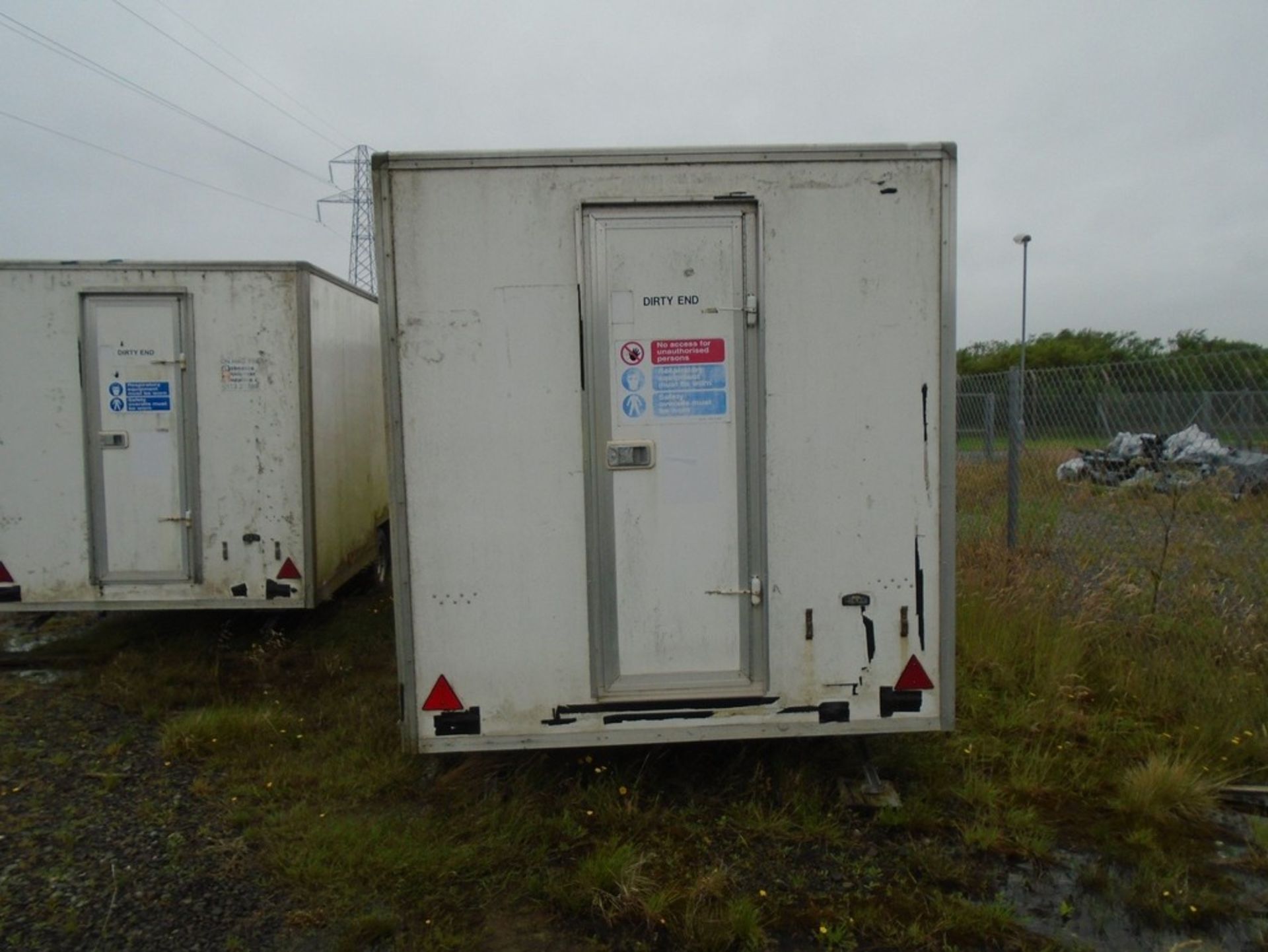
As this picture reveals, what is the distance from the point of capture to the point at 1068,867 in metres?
3.39

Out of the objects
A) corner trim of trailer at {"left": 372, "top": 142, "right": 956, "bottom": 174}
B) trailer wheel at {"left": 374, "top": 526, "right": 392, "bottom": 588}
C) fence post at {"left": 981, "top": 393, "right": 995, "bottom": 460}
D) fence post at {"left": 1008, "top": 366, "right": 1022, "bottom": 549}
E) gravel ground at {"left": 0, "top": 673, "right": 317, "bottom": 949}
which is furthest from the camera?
trailer wheel at {"left": 374, "top": 526, "right": 392, "bottom": 588}

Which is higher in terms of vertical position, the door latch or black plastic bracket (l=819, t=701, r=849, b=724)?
the door latch

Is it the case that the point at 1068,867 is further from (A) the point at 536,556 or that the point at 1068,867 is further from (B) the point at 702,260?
(B) the point at 702,260

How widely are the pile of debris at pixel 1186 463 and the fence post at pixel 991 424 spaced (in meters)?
1.44

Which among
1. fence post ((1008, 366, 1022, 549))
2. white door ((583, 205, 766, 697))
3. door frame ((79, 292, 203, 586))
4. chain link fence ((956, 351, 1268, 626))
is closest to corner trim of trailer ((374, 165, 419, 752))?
white door ((583, 205, 766, 697))

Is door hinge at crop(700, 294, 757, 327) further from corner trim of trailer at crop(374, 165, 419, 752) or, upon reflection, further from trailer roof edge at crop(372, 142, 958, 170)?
corner trim of trailer at crop(374, 165, 419, 752)

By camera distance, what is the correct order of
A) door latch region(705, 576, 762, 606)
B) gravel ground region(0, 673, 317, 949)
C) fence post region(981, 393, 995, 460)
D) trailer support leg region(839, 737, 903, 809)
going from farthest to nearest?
fence post region(981, 393, 995, 460)
trailer support leg region(839, 737, 903, 809)
door latch region(705, 576, 762, 606)
gravel ground region(0, 673, 317, 949)

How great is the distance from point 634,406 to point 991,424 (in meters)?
4.63

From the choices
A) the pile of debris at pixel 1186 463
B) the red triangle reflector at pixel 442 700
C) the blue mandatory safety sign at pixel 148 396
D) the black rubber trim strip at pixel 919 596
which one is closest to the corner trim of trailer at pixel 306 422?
the blue mandatory safety sign at pixel 148 396

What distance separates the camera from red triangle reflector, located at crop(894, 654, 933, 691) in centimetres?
357

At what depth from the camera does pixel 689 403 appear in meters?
3.50

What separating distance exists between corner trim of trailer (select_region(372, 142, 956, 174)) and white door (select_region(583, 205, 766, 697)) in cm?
20

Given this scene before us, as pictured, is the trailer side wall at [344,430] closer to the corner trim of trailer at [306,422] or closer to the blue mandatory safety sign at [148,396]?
the corner trim of trailer at [306,422]

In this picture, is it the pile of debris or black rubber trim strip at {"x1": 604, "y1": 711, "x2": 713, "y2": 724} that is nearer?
black rubber trim strip at {"x1": 604, "y1": 711, "x2": 713, "y2": 724}
